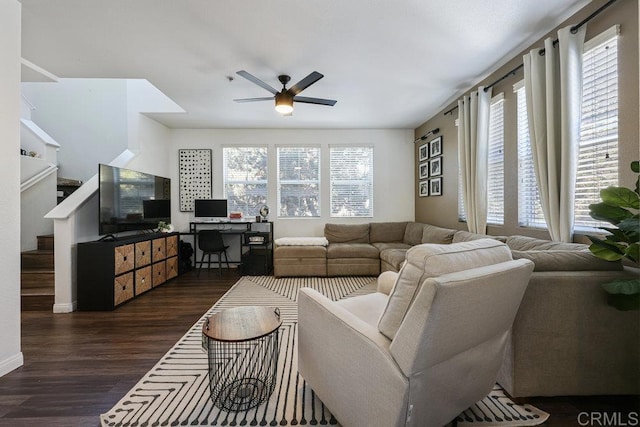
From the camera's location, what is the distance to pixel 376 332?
3.82 feet

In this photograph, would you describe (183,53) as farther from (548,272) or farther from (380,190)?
(380,190)

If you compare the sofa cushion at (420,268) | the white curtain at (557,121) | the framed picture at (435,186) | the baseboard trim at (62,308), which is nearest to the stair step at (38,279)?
the baseboard trim at (62,308)

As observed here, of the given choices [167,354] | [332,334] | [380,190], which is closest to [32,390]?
[167,354]

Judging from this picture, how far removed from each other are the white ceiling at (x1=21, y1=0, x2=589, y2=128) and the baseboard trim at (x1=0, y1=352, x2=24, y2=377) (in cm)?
257

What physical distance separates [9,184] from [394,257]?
387cm

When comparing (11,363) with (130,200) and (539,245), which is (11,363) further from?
(539,245)

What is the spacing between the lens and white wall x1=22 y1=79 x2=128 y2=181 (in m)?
4.78

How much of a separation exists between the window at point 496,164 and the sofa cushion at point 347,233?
2.21 metres

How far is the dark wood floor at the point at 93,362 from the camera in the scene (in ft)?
5.04

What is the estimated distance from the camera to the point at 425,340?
97cm

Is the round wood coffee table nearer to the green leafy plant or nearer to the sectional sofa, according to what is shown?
the sectional sofa

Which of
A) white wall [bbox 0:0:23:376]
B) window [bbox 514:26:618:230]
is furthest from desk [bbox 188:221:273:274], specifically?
window [bbox 514:26:618:230]

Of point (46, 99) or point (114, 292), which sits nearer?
point (114, 292)

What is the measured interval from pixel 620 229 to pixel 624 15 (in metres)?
1.50
